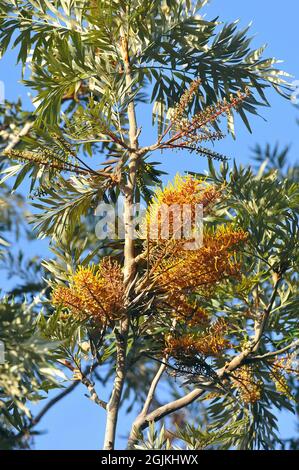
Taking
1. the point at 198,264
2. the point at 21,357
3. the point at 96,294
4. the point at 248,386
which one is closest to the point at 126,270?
the point at 96,294

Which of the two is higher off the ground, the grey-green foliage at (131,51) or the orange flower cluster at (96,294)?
the grey-green foliage at (131,51)

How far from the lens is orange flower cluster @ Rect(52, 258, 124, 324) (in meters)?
5.68

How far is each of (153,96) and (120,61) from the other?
0.55m

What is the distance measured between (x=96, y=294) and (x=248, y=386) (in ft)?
6.45

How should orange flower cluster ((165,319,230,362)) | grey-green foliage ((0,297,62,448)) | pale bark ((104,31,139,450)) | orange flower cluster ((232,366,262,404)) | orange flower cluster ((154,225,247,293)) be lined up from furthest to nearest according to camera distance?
orange flower cluster ((232,366,262,404)), orange flower cluster ((165,319,230,362)), pale bark ((104,31,139,450)), orange flower cluster ((154,225,247,293)), grey-green foliage ((0,297,62,448))

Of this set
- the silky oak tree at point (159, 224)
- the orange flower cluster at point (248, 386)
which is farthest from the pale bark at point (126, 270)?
the orange flower cluster at point (248, 386)

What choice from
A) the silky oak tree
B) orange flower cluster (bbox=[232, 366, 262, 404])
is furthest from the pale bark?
orange flower cluster (bbox=[232, 366, 262, 404])

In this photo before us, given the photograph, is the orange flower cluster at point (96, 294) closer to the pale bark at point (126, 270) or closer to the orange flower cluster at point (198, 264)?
the pale bark at point (126, 270)

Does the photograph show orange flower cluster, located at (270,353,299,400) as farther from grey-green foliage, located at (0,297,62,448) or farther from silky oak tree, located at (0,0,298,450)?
grey-green foliage, located at (0,297,62,448)

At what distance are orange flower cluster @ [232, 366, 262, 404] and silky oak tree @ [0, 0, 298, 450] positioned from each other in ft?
0.05

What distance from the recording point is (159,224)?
5602 millimetres

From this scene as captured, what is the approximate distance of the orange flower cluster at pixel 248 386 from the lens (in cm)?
694

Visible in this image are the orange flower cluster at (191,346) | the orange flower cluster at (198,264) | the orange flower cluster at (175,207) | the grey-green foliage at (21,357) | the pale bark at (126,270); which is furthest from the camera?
the orange flower cluster at (191,346)
